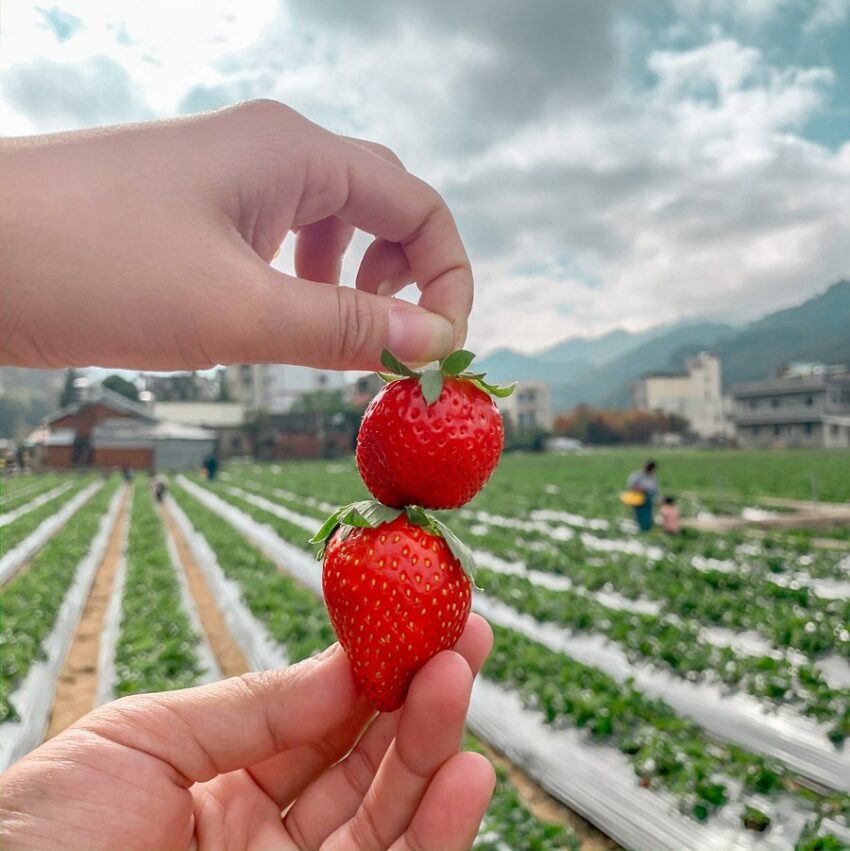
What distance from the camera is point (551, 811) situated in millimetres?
3859

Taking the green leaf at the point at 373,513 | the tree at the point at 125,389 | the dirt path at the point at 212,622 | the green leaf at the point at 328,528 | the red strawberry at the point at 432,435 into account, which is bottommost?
the dirt path at the point at 212,622

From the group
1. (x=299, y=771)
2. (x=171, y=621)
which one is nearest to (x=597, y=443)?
(x=171, y=621)

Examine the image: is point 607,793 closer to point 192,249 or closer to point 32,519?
point 192,249

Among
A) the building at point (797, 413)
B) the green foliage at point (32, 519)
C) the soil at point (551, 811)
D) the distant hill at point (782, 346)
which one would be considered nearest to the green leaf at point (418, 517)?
the soil at point (551, 811)

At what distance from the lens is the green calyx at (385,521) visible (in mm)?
1444

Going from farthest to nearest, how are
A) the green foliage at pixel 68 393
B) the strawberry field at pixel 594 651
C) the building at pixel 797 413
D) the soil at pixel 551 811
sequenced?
the building at pixel 797 413 → the green foliage at pixel 68 393 → the strawberry field at pixel 594 651 → the soil at pixel 551 811

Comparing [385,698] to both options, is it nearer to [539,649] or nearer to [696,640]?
[539,649]

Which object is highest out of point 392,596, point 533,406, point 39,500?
point 533,406

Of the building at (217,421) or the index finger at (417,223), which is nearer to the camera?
the index finger at (417,223)

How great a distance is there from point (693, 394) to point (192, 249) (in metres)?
104

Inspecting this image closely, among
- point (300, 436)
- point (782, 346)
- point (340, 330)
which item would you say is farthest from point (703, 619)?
point (782, 346)

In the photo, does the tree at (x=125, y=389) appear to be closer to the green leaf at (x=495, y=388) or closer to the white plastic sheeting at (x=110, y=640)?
the white plastic sheeting at (x=110, y=640)

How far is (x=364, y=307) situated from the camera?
1.52m

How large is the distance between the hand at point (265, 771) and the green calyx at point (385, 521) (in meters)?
0.22
